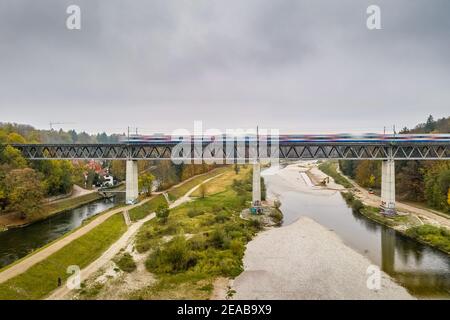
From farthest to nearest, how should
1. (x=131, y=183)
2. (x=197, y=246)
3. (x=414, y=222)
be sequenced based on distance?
(x=131, y=183)
(x=414, y=222)
(x=197, y=246)

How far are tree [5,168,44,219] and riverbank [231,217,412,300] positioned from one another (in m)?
35.3

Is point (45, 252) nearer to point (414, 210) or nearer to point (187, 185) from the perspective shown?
point (187, 185)

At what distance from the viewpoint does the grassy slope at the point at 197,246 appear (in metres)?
26.9

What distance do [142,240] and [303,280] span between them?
67.1ft

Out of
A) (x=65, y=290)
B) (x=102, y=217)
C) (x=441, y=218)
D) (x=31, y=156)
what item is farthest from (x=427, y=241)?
(x=31, y=156)

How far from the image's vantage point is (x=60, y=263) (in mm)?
30578

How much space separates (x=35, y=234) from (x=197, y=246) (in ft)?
79.9

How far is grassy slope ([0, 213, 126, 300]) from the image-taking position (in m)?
24.5

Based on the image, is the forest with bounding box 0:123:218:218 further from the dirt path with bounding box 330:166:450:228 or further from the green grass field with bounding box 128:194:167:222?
the dirt path with bounding box 330:166:450:228

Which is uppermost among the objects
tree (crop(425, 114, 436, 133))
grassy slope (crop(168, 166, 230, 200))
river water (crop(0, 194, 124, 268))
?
tree (crop(425, 114, 436, 133))

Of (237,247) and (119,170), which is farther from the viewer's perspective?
(119,170)

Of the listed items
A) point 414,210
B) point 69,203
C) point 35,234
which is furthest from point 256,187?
point 69,203

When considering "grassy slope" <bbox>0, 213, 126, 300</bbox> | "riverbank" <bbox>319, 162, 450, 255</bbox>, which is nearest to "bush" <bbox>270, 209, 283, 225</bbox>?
"riverbank" <bbox>319, 162, 450, 255</bbox>
